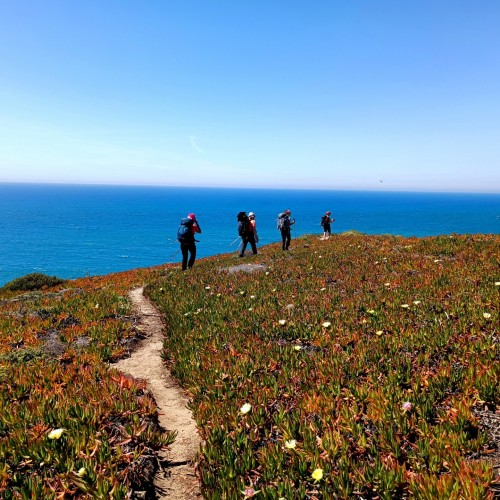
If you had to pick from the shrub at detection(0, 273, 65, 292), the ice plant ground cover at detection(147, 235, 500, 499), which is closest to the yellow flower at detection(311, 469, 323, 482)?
the ice plant ground cover at detection(147, 235, 500, 499)

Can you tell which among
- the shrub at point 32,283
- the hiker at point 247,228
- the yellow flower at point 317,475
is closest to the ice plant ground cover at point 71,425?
the yellow flower at point 317,475

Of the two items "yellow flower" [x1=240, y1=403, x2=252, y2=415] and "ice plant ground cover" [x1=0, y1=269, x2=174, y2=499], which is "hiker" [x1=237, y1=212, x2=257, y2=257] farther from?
"yellow flower" [x1=240, y1=403, x2=252, y2=415]

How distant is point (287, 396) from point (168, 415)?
2041 millimetres

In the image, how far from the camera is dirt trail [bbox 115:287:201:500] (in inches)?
155

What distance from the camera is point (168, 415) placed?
18.0 ft

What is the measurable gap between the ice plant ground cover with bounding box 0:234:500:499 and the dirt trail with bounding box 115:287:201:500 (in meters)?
0.22

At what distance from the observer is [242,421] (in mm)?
4625

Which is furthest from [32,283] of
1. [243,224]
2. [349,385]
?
[349,385]

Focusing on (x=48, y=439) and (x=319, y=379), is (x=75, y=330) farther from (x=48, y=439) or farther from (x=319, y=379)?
(x=319, y=379)

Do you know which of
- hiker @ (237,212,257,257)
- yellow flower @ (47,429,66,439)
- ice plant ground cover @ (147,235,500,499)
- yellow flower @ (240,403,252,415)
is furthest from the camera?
hiker @ (237,212,257,257)

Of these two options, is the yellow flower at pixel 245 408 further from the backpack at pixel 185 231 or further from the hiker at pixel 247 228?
the hiker at pixel 247 228

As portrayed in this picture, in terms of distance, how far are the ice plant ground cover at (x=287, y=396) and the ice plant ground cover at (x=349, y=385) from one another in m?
0.02

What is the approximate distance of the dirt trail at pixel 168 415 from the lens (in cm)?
393

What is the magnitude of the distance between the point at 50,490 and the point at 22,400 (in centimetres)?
262
